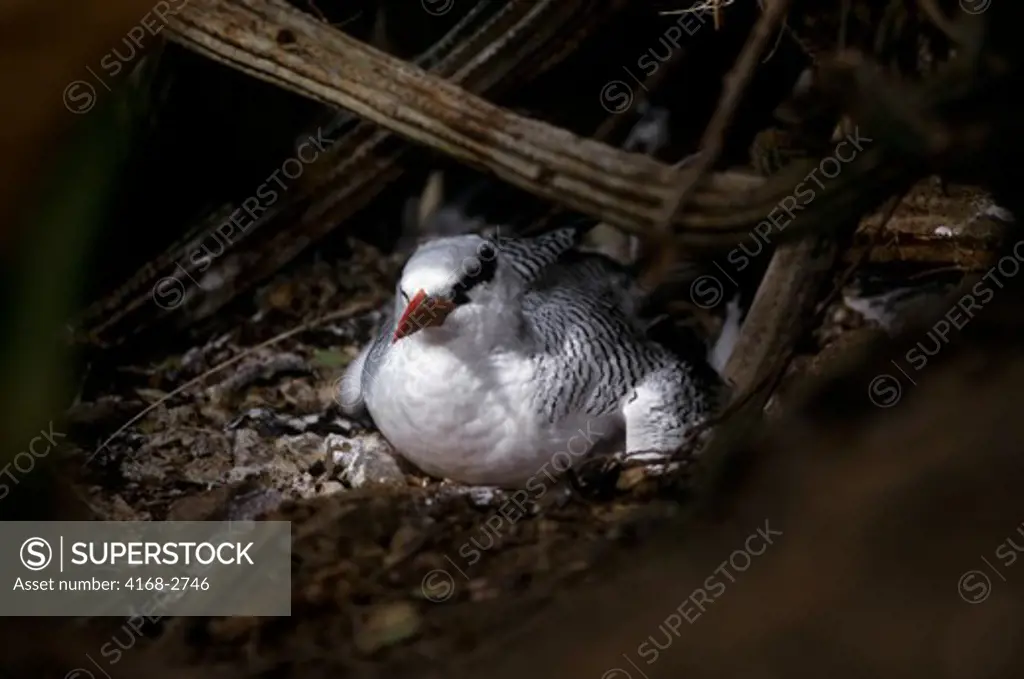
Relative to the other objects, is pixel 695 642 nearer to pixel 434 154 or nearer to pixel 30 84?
pixel 30 84

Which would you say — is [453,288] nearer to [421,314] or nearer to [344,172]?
[421,314]

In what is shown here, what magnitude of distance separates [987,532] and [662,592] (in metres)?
0.61

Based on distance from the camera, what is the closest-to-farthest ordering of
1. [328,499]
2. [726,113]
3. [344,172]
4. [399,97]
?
[726,113] → [328,499] → [399,97] → [344,172]

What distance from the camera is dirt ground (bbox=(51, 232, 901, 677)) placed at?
2408mm

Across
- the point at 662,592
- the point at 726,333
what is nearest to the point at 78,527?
the point at 662,592

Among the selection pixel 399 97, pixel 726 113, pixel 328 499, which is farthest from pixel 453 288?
pixel 726 113

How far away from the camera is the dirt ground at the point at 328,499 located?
7.90ft

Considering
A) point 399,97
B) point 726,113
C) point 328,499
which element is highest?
point 726,113

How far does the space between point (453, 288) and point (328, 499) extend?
0.70 m

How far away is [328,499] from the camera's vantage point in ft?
10.3

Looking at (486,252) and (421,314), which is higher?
(486,252)

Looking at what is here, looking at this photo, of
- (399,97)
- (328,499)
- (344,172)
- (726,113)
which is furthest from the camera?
(344,172)

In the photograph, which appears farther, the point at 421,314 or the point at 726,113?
the point at 421,314

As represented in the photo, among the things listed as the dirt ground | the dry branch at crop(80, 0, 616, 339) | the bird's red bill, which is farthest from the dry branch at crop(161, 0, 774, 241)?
the dirt ground
